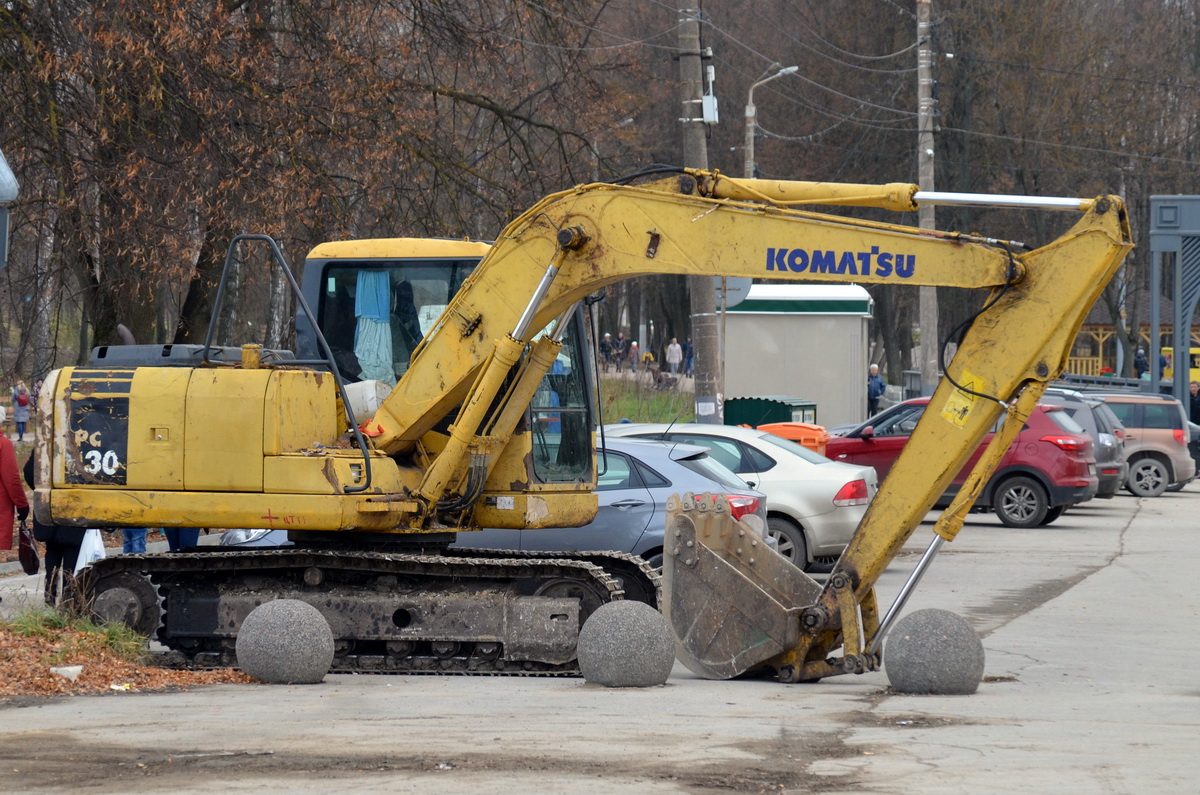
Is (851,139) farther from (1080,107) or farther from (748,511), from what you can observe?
(748,511)

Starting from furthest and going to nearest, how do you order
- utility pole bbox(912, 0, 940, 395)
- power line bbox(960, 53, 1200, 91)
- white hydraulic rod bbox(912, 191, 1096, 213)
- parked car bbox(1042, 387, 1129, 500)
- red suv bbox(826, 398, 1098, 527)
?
1. power line bbox(960, 53, 1200, 91)
2. utility pole bbox(912, 0, 940, 395)
3. parked car bbox(1042, 387, 1129, 500)
4. red suv bbox(826, 398, 1098, 527)
5. white hydraulic rod bbox(912, 191, 1096, 213)

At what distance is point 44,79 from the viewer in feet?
48.0

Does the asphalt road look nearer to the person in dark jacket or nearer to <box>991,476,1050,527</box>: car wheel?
the person in dark jacket

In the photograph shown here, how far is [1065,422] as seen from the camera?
21812 mm

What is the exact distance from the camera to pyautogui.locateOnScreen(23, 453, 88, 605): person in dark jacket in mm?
11359

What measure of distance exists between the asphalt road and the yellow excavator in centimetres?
51

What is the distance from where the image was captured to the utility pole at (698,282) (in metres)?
17.6

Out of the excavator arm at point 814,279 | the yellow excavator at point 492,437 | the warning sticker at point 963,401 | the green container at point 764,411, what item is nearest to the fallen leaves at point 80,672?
the yellow excavator at point 492,437

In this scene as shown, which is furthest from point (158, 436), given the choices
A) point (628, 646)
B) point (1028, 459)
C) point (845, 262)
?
point (1028, 459)

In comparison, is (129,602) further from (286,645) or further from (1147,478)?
(1147,478)

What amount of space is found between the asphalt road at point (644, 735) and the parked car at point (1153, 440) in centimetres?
1756

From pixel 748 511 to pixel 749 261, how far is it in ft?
13.1

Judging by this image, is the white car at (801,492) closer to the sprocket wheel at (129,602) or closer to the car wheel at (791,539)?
the car wheel at (791,539)

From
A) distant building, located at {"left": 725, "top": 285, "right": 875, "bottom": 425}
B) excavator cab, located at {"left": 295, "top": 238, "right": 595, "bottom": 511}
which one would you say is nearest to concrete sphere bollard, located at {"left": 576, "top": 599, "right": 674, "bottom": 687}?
excavator cab, located at {"left": 295, "top": 238, "right": 595, "bottom": 511}
